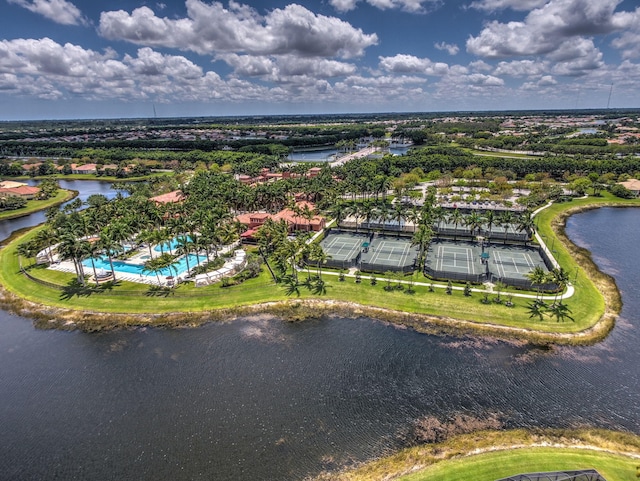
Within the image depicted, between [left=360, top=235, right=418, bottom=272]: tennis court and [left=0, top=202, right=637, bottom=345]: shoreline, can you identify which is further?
[left=360, top=235, right=418, bottom=272]: tennis court

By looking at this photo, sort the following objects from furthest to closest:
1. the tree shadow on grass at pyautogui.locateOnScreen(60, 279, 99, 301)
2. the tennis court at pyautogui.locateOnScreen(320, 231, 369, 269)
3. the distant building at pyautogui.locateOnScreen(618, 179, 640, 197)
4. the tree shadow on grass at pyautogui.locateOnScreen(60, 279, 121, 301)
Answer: the distant building at pyautogui.locateOnScreen(618, 179, 640, 197), the tennis court at pyautogui.locateOnScreen(320, 231, 369, 269), the tree shadow on grass at pyautogui.locateOnScreen(60, 279, 121, 301), the tree shadow on grass at pyautogui.locateOnScreen(60, 279, 99, 301)

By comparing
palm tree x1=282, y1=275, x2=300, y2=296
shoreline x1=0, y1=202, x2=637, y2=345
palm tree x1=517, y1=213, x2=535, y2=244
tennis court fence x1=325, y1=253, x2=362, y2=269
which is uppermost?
palm tree x1=517, y1=213, x2=535, y2=244

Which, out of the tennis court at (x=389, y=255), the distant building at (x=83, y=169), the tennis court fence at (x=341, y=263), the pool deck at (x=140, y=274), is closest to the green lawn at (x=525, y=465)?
the tennis court at (x=389, y=255)

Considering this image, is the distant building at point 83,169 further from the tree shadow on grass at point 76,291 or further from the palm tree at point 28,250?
the tree shadow on grass at point 76,291

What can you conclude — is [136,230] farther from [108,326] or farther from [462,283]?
[462,283]

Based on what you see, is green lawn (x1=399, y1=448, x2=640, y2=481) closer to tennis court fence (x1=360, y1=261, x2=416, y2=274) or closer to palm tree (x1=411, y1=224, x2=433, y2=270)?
tennis court fence (x1=360, y1=261, x2=416, y2=274)

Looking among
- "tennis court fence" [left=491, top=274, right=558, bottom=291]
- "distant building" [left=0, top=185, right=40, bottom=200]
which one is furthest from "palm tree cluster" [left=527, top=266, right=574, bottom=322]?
"distant building" [left=0, top=185, right=40, bottom=200]

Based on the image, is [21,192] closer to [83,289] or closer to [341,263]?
[83,289]
